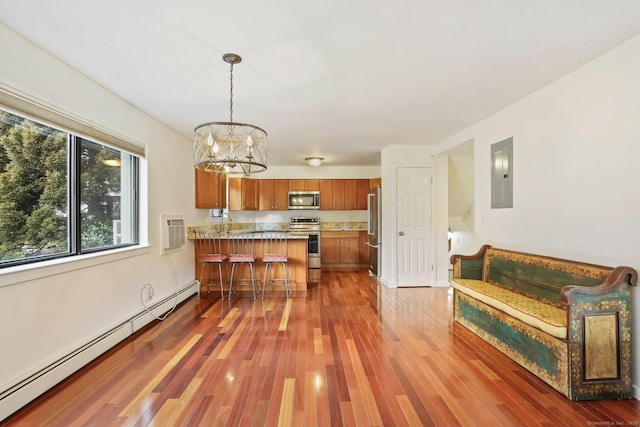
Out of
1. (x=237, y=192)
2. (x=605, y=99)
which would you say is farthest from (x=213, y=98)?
(x=237, y=192)

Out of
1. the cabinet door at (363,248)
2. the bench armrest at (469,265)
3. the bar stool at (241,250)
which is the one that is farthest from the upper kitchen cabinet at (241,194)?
the bench armrest at (469,265)

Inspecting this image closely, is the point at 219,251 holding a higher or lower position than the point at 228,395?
higher

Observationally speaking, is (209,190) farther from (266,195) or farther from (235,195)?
(266,195)

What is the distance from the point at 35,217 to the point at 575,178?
4.16 metres

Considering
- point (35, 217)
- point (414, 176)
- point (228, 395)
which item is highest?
point (414, 176)

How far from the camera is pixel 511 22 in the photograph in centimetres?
175

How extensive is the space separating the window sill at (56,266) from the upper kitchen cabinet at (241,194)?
3468mm

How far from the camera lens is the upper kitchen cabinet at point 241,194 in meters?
6.45

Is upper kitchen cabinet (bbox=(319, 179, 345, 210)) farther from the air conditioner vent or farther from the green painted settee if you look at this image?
the green painted settee

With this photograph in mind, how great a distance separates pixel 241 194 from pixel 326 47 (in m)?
4.84

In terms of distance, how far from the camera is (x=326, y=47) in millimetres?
2008

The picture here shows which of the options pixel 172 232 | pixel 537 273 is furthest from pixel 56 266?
pixel 537 273

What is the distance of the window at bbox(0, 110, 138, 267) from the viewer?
189cm

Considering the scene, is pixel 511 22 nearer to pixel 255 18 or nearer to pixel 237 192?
pixel 255 18
